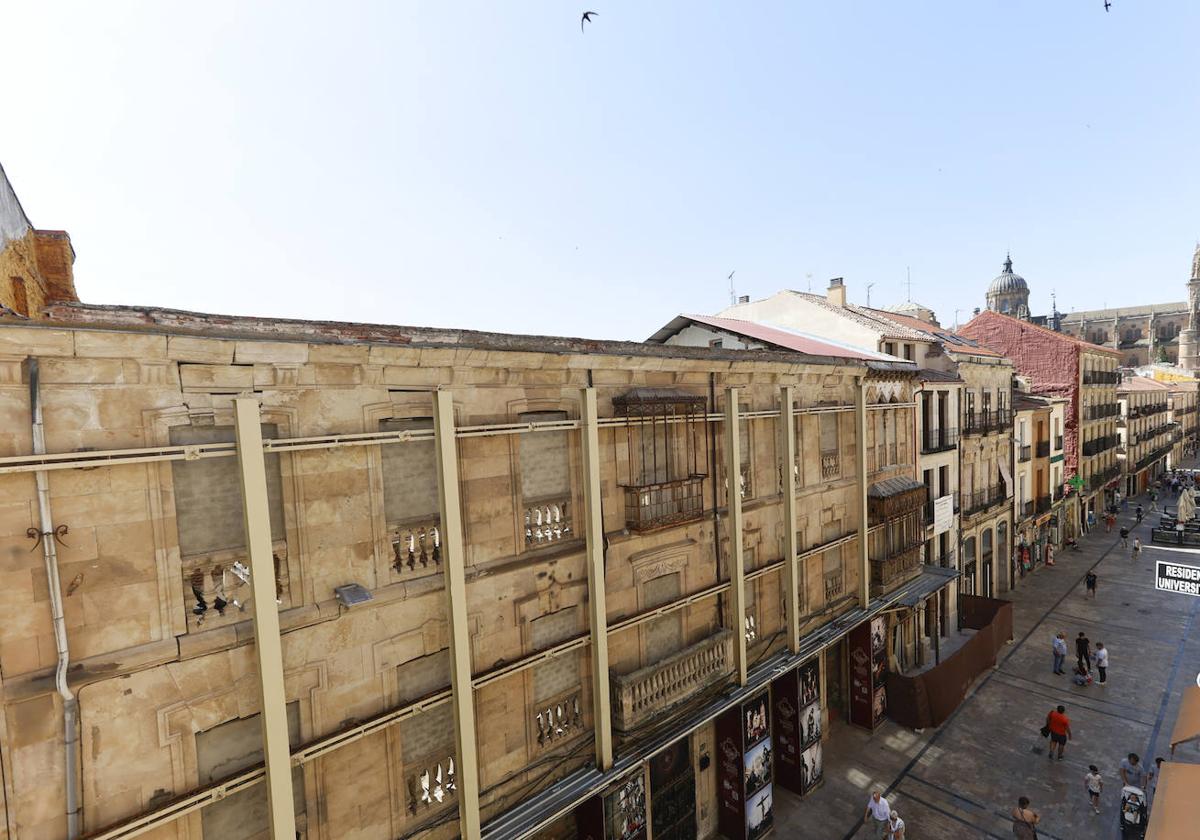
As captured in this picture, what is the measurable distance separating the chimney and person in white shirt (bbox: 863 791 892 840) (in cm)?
1988

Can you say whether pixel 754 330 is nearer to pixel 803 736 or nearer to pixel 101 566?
pixel 803 736

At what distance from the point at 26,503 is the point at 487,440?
17.7 ft

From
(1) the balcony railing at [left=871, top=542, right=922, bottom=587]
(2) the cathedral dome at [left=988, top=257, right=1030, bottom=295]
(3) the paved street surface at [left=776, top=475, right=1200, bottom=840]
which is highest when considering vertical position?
(2) the cathedral dome at [left=988, top=257, right=1030, bottom=295]

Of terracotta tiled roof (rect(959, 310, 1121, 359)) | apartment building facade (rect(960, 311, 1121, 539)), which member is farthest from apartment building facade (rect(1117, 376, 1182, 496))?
terracotta tiled roof (rect(959, 310, 1121, 359))

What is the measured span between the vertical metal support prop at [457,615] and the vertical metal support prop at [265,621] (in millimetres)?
2232

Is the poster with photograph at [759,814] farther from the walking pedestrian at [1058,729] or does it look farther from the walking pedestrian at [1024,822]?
the walking pedestrian at [1058,729]

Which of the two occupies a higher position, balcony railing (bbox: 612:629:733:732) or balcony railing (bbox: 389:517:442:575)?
balcony railing (bbox: 389:517:442:575)

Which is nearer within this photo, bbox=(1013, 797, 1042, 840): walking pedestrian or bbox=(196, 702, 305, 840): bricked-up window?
bbox=(196, 702, 305, 840): bricked-up window

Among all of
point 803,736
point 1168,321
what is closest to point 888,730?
point 803,736

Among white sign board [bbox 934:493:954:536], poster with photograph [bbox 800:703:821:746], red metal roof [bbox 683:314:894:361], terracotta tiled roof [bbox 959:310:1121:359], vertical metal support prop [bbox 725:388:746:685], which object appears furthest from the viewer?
terracotta tiled roof [bbox 959:310:1121:359]

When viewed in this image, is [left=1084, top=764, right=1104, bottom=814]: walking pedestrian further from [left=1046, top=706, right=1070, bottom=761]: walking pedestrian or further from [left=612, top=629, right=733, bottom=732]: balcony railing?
[left=612, top=629, right=733, bottom=732]: balcony railing

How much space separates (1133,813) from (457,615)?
16.7m

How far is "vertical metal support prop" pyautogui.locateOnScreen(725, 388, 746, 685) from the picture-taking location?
13.0m

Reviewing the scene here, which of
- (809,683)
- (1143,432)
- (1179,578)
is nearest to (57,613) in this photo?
(809,683)
